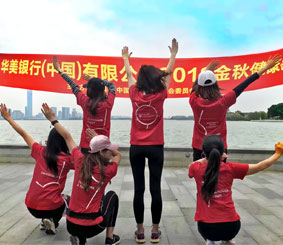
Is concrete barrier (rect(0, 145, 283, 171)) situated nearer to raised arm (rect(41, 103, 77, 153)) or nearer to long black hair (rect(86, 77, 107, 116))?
long black hair (rect(86, 77, 107, 116))

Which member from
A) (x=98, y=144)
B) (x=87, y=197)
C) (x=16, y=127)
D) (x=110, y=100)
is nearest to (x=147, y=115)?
(x=110, y=100)

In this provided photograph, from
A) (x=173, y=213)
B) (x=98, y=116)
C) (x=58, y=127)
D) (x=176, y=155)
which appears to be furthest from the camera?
(x=176, y=155)

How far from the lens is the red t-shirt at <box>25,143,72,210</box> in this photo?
118 inches

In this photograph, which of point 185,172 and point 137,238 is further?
point 185,172

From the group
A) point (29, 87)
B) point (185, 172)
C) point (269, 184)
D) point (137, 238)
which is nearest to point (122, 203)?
point (137, 238)

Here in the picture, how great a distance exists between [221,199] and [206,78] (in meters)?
1.39

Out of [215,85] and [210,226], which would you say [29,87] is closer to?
[215,85]

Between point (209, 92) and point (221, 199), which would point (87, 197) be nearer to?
point (221, 199)

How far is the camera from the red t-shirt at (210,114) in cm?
298

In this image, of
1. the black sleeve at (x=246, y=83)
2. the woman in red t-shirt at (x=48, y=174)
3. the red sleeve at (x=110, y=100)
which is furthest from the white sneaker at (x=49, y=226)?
the black sleeve at (x=246, y=83)

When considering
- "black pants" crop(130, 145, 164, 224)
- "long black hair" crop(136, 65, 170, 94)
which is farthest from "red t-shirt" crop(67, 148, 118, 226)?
"long black hair" crop(136, 65, 170, 94)

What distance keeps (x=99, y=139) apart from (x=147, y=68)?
107cm

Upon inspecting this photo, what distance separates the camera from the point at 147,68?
9.82 feet

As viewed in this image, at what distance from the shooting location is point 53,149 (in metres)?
2.98
